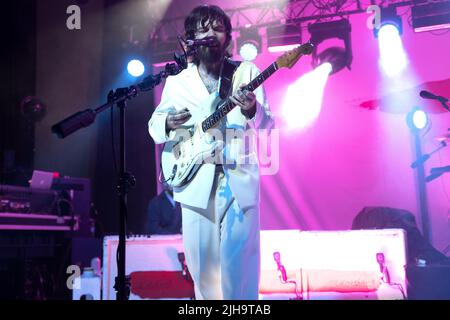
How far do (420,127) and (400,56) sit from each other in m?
0.88

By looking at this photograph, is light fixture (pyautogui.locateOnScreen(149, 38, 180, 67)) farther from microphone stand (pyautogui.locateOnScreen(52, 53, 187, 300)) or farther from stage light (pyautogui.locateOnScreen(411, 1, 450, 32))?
microphone stand (pyautogui.locateOnScreen(52, 53, 187, 300))

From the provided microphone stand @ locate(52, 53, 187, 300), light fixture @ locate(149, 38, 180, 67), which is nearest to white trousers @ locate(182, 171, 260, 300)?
microphone stand @ locate(52, 53, 187, 300)

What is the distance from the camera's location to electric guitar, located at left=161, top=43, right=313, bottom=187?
279 centimetres

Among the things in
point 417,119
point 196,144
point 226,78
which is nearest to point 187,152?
point 196,144

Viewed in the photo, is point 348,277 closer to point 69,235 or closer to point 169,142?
point 169,142

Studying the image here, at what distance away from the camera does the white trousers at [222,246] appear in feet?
8.50

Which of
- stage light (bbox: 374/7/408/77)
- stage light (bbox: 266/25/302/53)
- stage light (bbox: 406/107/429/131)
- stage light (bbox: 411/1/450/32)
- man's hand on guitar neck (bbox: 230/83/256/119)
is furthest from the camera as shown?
stage light (bbox: 266/25/302/53)

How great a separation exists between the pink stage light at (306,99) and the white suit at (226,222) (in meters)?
4.01

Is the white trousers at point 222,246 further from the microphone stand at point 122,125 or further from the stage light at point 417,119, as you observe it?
the stage light at point 417,119

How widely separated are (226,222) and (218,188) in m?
0.17

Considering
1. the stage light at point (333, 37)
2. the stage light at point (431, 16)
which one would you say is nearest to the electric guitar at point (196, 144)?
the stage light at point (431, 16)

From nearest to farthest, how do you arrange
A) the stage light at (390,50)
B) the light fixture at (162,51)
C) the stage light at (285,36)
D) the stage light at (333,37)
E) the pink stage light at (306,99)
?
the stage light at (390,50), the stage light at (333,37), the stage light at (285,36), the pink stage light at (306,99), the light fixture at (162,51)

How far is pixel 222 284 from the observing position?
264cm

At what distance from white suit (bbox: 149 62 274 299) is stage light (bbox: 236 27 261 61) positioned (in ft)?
12.7
